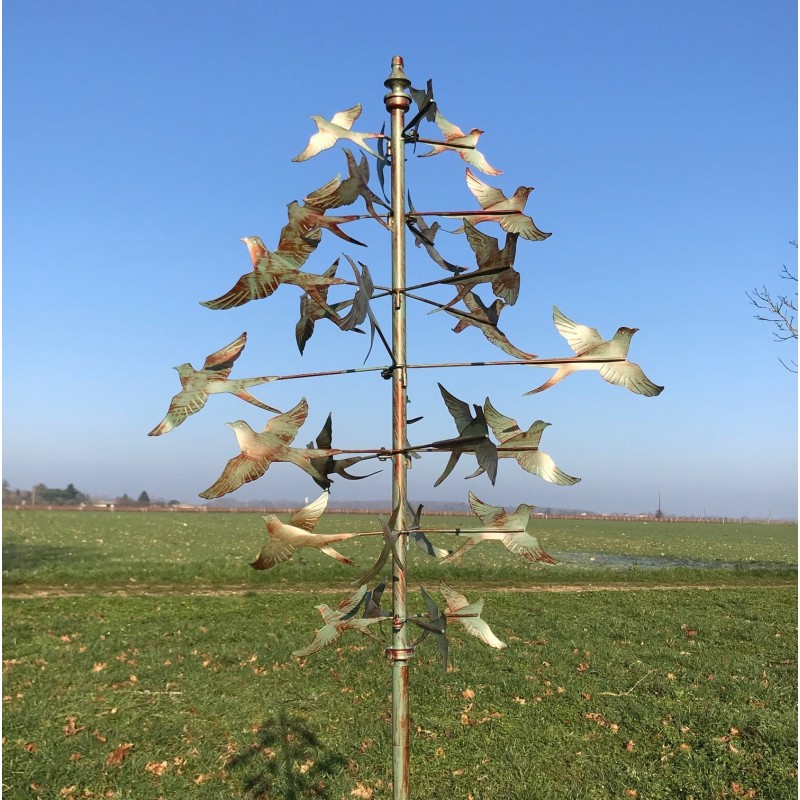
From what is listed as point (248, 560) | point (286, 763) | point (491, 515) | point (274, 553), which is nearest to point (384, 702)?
point (286, 763)

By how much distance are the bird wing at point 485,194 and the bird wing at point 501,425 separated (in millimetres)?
812

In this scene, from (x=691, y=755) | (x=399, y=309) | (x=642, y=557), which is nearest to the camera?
(x=399, y=309)

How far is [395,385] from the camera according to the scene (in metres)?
2.50

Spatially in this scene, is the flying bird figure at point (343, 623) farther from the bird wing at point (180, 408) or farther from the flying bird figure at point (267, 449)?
the bird wing at point (180, 408)

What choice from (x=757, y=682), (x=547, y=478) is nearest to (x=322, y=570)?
(x=757, y=682)

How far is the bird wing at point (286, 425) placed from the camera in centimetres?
237

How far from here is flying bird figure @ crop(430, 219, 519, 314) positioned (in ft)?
7.95

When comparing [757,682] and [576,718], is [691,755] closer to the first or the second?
[576,718]

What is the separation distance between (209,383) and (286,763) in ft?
13.7

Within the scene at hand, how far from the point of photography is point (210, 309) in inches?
89.6

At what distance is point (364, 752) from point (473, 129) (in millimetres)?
4984

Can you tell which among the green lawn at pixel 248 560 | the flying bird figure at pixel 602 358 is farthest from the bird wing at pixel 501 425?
the green lawn at pixel 248 560

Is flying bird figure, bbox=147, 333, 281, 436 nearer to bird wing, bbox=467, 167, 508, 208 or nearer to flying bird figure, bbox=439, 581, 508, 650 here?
flying bird figure, bbox=439, 581, 508, 650

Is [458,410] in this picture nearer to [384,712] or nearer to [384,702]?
[384,712]
